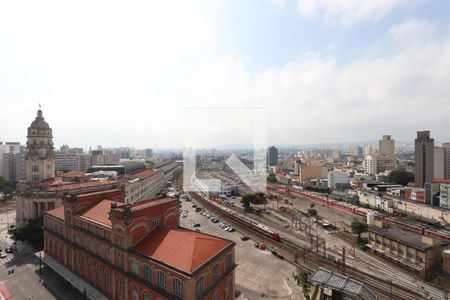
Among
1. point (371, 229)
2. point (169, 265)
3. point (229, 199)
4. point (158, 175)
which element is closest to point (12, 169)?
point (158, 175)

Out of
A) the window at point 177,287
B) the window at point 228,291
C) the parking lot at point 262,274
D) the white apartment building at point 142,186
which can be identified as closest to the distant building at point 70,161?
the white apartment building at point 142,186

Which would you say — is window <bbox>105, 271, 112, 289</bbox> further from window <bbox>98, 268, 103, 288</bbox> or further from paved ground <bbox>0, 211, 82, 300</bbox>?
paved ground <bbox>0, 211, 82, 300</bbox>

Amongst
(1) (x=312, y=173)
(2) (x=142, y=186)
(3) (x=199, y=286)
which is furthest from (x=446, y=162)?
(3) (x=199, y=286)

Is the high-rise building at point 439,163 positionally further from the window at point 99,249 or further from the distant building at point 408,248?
the window at point 99,249

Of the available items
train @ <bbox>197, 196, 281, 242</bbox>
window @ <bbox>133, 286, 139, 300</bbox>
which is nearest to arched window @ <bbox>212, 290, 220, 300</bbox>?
window @ <bbox>133, 286, 139, 300</bbox>

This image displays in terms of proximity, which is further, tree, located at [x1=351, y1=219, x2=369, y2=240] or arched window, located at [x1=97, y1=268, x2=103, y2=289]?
tree, located at [x1=351, y1=219, x2=369, y2=240]

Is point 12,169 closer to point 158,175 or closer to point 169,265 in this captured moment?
point 158,175

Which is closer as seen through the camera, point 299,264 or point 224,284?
point 224,284

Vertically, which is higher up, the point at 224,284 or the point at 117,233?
the point at 117,233
